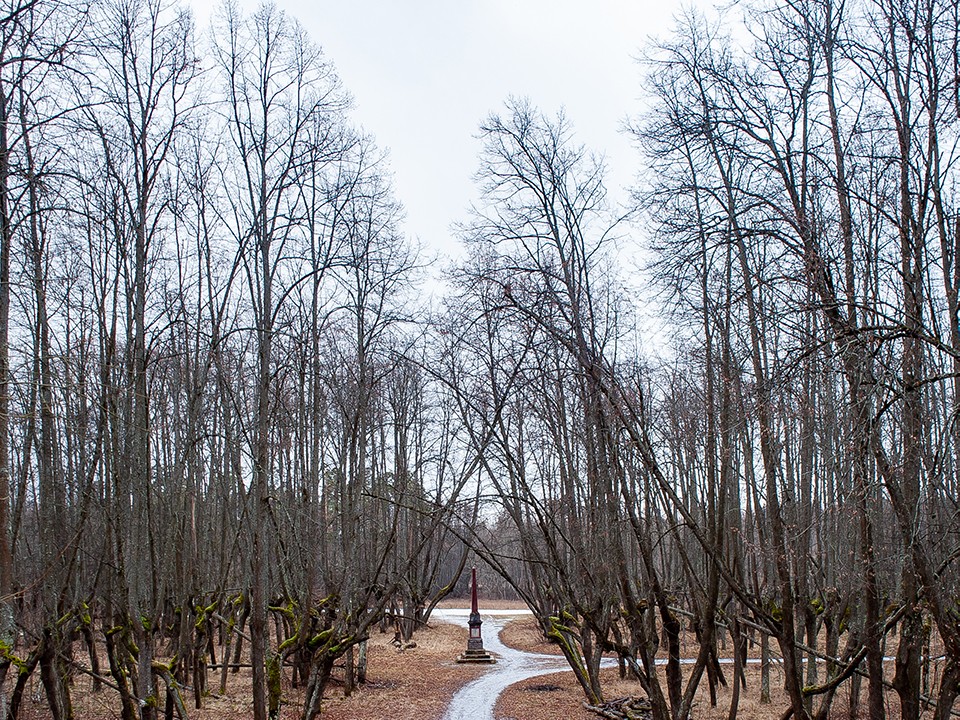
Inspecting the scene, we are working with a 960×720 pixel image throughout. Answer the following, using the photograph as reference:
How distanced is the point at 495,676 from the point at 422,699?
374 centimetres

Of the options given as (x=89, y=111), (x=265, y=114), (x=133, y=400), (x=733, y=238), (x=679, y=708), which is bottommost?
(x=679, y=708)

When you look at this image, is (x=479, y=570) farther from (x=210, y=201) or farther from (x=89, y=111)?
(x=89, y=111)

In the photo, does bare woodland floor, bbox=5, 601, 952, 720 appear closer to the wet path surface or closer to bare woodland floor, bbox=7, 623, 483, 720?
bare woodland floor, bbox=7, 623, 483, 720

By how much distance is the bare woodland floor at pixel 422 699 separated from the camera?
12961 mm

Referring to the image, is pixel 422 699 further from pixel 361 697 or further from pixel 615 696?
pixel 615 696

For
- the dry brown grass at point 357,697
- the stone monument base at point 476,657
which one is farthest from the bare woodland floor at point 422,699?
the stone monument base at point 476,657

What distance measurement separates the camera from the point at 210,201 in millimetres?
11984

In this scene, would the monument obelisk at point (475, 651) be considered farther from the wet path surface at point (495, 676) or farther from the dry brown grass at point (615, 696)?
the dry brown grass at point (615, 696)

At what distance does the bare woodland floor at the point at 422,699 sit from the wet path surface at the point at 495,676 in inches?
9.3

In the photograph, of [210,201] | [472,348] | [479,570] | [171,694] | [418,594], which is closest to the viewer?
[171,694]

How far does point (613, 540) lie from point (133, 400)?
6.13m

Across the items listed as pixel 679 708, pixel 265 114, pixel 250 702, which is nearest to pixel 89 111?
pixel 265 114

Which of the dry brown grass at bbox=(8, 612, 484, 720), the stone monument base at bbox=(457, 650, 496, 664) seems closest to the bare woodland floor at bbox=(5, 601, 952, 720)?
the dry brown grass at bbox=(8, 612, 484, 720)

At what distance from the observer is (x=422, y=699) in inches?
591
